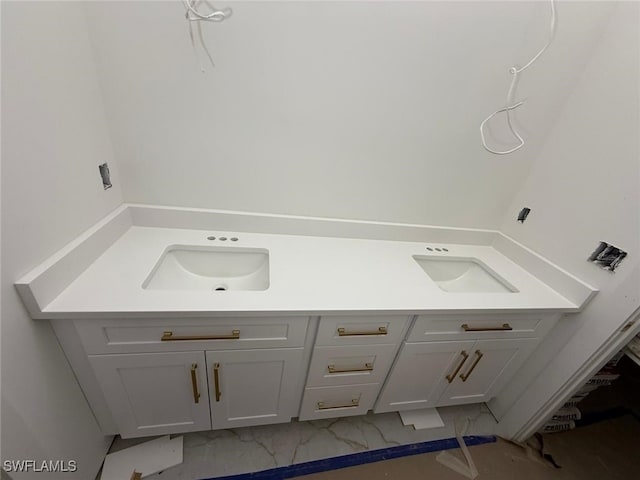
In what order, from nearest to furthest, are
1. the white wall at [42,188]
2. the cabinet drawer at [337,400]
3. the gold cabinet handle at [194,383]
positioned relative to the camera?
the white wall at [42,188], the gold cabinet handle at [194,383], the cabinet drawer at [337,400]

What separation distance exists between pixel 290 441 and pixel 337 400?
32 cm

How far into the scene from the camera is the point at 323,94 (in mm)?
1059

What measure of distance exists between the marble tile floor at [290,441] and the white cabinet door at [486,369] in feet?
0.68

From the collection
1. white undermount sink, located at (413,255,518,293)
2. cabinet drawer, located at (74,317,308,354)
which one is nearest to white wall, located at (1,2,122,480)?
cabinet drawer, located at (74,317,308,354)

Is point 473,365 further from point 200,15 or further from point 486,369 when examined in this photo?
point 200,15

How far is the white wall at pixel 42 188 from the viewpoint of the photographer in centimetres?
62

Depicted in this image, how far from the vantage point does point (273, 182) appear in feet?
3.92

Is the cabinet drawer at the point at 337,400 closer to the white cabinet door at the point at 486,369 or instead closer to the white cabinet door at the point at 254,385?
the white cabinet door at the point at 254,385

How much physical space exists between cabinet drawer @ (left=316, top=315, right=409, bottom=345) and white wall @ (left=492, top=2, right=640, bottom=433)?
0.80 metres

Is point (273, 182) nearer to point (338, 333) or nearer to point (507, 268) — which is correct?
point (338, 333)

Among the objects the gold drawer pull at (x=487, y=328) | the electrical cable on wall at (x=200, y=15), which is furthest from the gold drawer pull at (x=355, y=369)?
the electrical cable on wall at (x=200, y=15)

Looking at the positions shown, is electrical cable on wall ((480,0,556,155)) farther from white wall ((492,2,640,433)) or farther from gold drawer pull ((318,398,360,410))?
gold drawer pull ((318,398,360,410))

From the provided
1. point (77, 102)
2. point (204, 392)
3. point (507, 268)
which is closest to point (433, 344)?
point (507, 268)

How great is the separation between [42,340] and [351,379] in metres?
1.05
